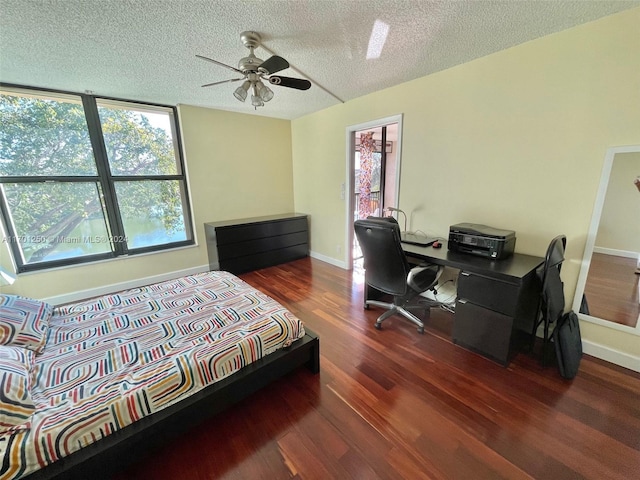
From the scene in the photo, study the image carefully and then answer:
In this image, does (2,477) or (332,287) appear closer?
(2,477)

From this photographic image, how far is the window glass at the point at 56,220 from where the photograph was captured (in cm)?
263

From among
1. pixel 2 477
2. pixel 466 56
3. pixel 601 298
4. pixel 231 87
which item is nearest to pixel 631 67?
pixel 466 56

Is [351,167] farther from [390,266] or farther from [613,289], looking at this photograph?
[613,289]

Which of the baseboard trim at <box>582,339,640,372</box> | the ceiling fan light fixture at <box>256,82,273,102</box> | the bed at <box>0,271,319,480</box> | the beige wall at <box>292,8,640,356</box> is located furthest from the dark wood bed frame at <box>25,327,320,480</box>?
the baseboard trim at <box>582,339,640,372</box>

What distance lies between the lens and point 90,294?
9.93 feet

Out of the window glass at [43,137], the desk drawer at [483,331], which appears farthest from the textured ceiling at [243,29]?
the desk drawer at [483,331]

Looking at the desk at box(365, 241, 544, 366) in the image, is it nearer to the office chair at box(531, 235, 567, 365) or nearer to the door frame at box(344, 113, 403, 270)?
the office chair at box(531, 235, 567, 365)

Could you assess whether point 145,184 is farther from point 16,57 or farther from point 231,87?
point 231,87

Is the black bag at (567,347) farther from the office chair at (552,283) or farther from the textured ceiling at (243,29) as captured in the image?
the textured ceiling at (243,29)

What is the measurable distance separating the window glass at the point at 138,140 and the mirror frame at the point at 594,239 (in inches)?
170

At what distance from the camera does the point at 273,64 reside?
169 cm

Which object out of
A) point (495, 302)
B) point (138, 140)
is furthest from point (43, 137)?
point (495, 302)

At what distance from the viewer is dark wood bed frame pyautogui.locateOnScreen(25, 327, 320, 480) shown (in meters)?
1.02

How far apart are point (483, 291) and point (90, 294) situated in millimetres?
4130
